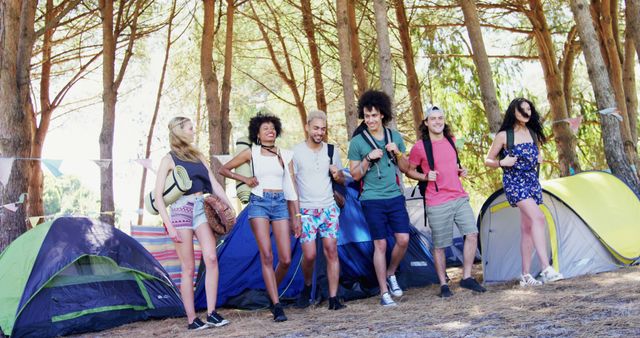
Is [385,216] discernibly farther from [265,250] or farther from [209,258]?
[209,258]

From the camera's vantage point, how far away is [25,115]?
25.6 feet

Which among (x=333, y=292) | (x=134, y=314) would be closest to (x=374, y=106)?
(x=333, y=292)

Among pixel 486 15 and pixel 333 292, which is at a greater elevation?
pixel 486 15

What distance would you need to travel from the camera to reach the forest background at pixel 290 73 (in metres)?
8.08

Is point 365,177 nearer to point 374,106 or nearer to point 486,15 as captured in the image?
point 374,106

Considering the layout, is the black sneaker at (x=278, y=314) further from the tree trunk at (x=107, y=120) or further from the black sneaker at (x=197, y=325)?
the tree trunk at (x=107, y=120)

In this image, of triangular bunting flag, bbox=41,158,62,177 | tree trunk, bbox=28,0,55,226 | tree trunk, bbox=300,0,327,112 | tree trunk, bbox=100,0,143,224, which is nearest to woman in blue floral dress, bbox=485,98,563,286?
triangular bunting flag, bbox=41,158,62,177

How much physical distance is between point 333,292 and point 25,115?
3.98 m

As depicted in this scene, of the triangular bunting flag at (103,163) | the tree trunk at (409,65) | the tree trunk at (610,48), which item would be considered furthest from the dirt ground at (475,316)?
the tree trunk at (409,65)

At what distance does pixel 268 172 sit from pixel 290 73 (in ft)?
34.4

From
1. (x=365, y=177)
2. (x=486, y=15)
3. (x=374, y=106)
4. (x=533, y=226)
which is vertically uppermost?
(x=486, y=15)

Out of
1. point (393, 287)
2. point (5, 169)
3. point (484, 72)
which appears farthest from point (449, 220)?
point (5, 169)

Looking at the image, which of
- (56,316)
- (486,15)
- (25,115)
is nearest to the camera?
(56,316)

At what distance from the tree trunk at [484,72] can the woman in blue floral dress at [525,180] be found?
178 cm
